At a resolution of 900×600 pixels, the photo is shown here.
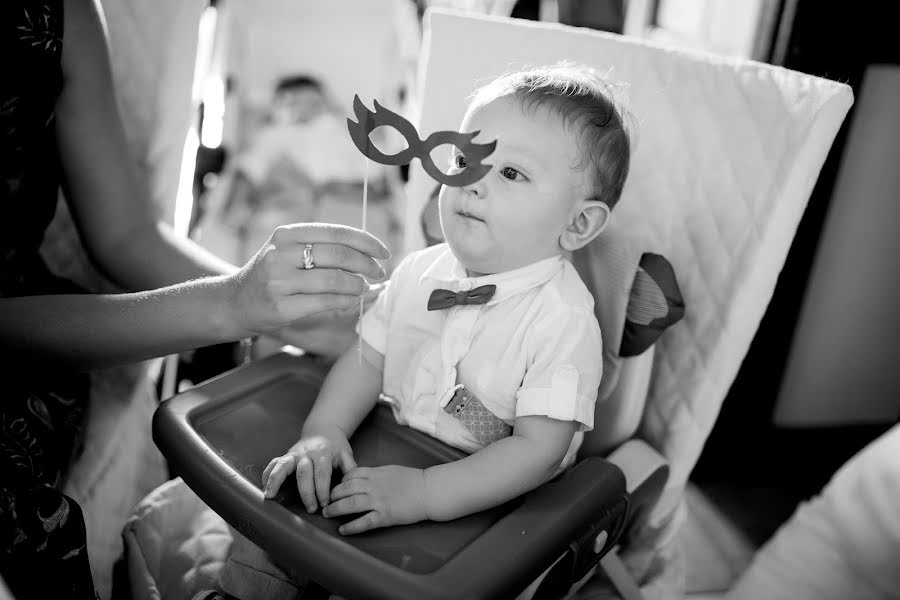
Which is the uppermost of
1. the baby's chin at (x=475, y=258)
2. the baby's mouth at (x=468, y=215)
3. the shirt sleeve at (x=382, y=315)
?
the baby's mouth at (x=468, y=215)

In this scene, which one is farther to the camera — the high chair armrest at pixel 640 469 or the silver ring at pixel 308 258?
the high chair armrest at pixel 640 469

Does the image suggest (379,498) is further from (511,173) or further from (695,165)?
(695,165)

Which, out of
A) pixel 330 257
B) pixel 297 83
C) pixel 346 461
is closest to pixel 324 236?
pixel 330 257

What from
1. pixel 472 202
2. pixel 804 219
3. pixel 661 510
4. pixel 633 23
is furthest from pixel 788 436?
pixel 472 202

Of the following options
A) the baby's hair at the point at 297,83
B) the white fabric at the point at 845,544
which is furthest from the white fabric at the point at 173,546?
the baby's hair at the point at 297,83

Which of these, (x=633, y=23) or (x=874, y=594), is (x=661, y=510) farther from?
(x=633, y=23)

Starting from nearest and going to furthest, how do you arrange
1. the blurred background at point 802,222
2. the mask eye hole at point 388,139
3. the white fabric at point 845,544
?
the white fabric at point 845,544, the blurred background at point 802,222, the mask eye hole at point 388,139

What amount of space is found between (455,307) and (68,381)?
542 millimetres

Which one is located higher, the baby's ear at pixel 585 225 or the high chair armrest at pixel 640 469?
the baby's ear at pixel 585 225

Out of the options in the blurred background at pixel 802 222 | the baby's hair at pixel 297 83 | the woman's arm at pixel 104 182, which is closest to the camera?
the woman's arm at pixel 104 182

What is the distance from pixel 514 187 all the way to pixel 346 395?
0.33m

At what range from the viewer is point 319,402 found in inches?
36.1

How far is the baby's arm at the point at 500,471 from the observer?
2.58ft

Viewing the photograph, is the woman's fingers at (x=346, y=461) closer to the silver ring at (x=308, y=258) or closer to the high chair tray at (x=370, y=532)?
the high chair tray at (x=370, y=532)
